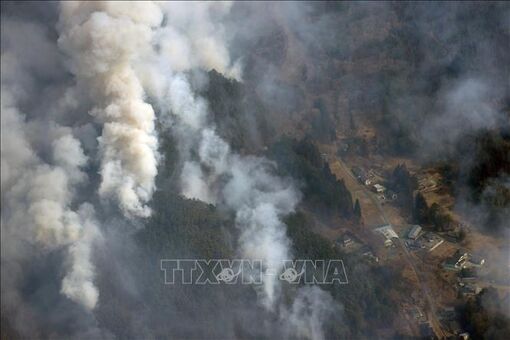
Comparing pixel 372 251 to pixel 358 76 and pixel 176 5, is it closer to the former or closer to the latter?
pixel 358 76

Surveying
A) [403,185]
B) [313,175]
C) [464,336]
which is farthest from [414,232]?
[464,336]

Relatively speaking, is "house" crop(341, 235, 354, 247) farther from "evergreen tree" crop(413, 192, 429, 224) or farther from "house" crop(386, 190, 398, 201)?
"house" crop(386, 190, 398, 201)

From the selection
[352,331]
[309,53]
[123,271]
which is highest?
[309,53]

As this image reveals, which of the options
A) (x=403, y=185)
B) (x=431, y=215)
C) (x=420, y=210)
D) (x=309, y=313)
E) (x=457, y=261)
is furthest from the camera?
(x=403, y=185)

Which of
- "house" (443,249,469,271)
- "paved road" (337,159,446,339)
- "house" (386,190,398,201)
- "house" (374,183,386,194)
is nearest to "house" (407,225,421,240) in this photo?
"paved road" (337,159,446,339)

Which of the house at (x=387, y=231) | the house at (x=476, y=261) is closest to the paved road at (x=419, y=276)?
the house at (x=387, y=231)

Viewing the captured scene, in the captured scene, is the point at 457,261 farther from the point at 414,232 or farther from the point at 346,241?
the point at 346,241

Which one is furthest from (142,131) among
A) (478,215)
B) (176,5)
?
(478,215)

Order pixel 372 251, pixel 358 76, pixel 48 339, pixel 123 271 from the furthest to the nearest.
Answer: pixel 358 76 → pixel 372 251 → pixel 123 271 → pixel 48 339
